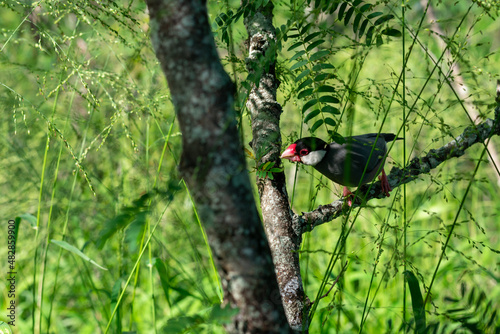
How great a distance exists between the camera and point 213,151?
827mm

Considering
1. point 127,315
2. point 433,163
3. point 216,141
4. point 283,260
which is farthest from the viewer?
point 127,315

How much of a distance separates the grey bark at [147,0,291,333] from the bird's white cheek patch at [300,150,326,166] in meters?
1.47

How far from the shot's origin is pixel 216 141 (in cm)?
83

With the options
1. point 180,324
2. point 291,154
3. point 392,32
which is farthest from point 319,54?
point 180,324

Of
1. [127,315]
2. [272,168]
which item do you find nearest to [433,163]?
[272,168]

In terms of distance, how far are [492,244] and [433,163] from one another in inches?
85.8

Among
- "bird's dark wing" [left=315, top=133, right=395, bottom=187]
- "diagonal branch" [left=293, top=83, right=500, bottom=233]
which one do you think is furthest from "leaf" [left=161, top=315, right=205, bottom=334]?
"bird's dark wing" [left=315, top=133, right=395, bottom=187]

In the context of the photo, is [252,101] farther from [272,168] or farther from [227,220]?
[227,220]

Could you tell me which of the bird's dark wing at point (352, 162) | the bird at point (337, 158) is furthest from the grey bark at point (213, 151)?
the bird's dark wing at point (352, 162)

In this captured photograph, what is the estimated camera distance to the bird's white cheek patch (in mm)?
2312

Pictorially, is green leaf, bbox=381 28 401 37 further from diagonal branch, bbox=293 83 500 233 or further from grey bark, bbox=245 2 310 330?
diagonal branch, bbox=293 83 500 233

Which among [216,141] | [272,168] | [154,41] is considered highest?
[272,168]

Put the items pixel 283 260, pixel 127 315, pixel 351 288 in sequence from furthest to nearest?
1. pixel 351 288
2. pixel 127 315
3. pixel 283 260

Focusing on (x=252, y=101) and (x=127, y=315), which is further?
(x=127, y=315)
